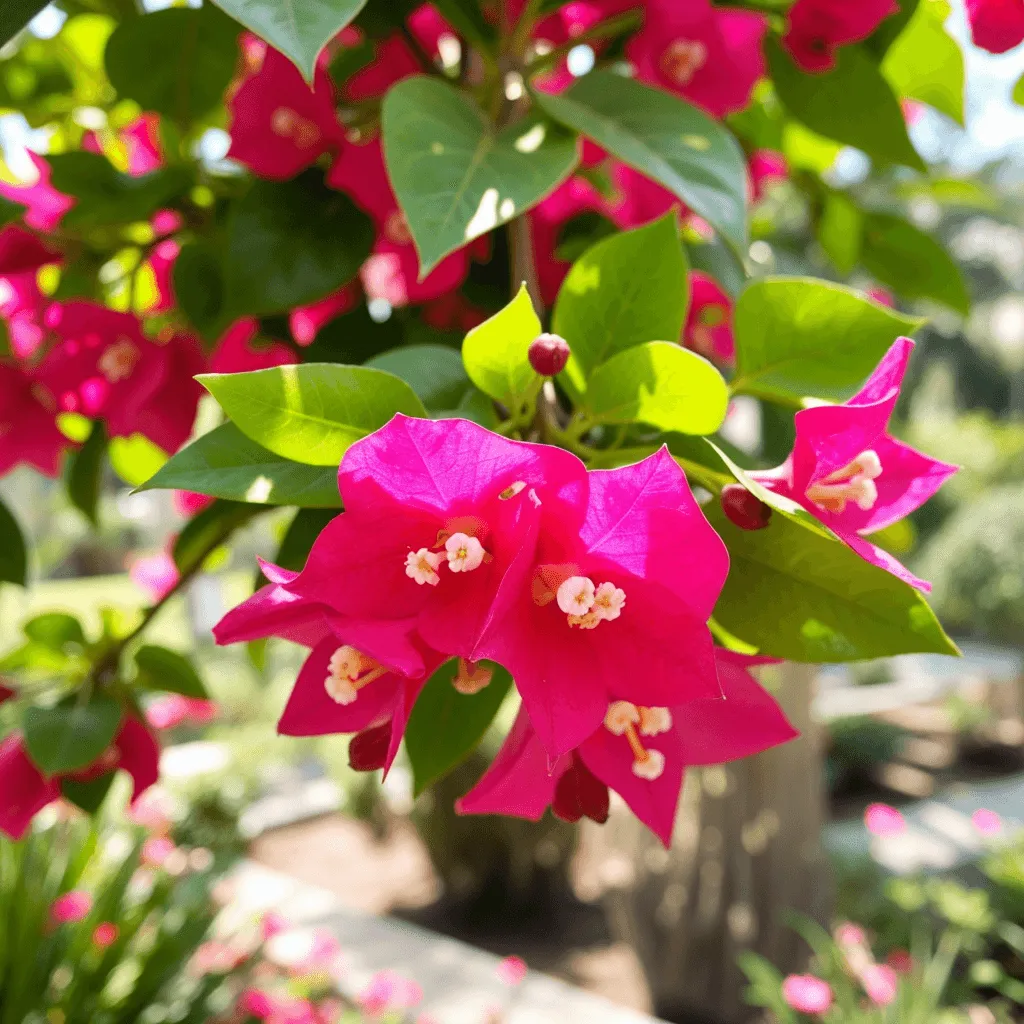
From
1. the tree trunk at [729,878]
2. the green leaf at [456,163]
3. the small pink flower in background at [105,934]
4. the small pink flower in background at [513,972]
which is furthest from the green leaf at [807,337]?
the small pink flower in background at [513,972]

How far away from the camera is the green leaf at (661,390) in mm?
331

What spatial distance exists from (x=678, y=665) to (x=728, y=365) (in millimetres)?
376

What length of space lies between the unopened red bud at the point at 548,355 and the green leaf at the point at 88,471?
44 centimetres

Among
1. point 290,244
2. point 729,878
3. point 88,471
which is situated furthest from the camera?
point 729,878

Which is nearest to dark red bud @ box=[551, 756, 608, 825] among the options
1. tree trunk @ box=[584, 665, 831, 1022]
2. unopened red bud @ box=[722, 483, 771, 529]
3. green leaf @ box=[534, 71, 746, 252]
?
unopened red bud @ box=[722, 483, 771, 529]

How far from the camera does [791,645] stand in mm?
328

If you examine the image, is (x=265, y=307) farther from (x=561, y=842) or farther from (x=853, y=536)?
(x=561, y=842)

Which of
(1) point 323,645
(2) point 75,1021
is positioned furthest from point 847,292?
(2) point 75,1021

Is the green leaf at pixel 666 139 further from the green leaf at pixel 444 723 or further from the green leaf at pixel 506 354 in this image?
the green leaf at pixel 444 723

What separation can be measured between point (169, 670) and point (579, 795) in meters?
0.32

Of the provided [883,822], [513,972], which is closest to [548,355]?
[513,972]

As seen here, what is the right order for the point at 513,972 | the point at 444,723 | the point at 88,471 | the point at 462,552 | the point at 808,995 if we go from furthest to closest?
the point at 513,972 < the point at 808,995 < the point at 88,471 < the point at 444,723 < the point at 462,552

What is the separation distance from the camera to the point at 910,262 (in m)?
0.69

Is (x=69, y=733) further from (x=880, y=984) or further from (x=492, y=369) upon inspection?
(x=880, y=984)
